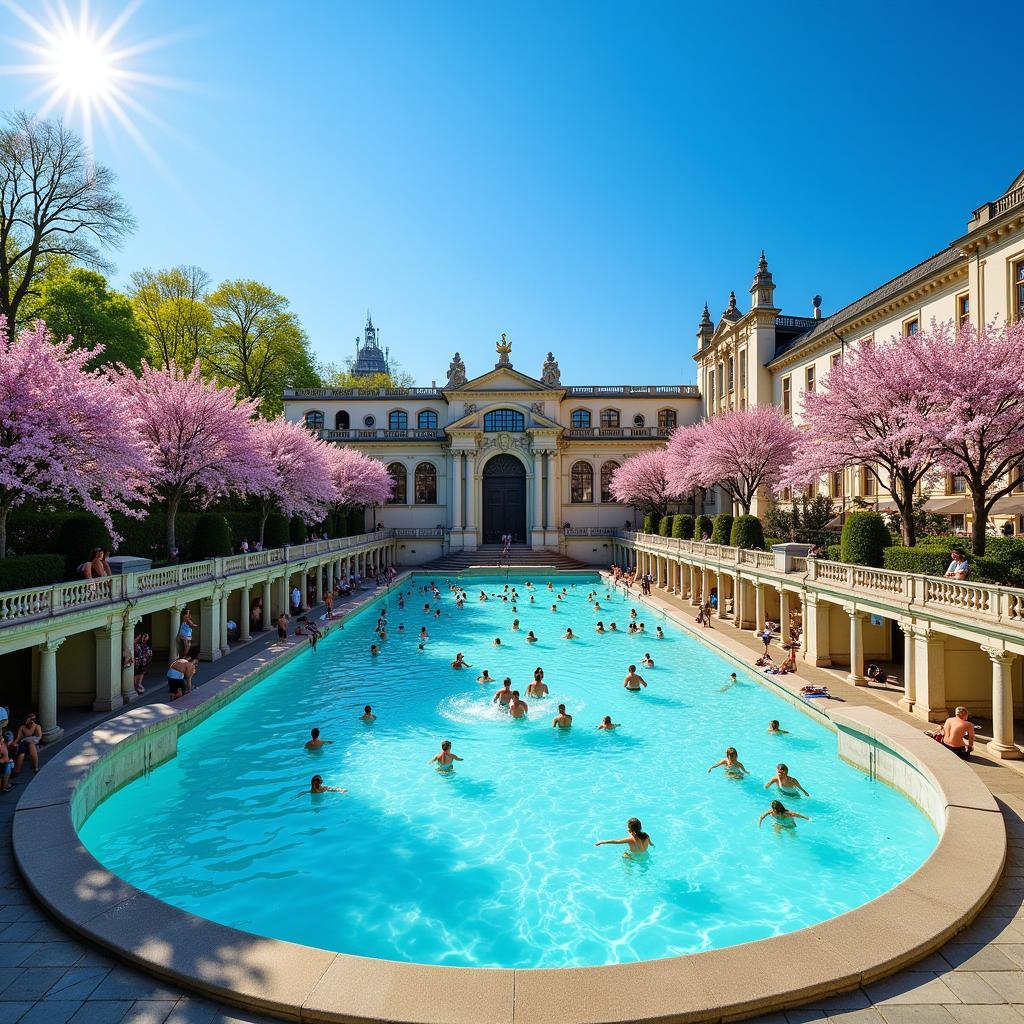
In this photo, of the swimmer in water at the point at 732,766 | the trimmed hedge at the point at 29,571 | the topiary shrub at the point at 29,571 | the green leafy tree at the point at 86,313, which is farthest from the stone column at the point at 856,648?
the green leafy tree at the point at 86,313

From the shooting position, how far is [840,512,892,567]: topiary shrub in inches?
749

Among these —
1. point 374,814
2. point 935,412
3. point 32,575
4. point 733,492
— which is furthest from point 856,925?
point 733,492

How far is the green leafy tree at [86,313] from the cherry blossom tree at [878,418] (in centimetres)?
3235

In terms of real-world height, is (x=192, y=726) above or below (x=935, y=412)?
below

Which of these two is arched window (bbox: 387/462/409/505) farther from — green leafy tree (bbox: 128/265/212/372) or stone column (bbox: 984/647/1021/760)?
stone column (bbox: 984/647/1021/760)

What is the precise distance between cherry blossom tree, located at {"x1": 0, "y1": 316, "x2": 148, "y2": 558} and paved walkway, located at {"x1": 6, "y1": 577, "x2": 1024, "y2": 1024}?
1177 cm

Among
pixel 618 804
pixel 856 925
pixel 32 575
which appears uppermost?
pixel 32 575

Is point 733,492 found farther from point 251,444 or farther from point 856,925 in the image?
point 856,925

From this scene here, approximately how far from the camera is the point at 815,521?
97.1 ft

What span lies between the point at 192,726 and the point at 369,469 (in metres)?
34.9

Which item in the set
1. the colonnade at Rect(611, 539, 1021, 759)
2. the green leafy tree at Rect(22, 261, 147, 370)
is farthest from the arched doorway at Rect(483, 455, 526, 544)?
the green leafy tree at Rect(22, 261, 147, 370)

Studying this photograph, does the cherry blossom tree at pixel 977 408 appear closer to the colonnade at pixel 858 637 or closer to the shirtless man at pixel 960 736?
the colonnade at pixel 858 637

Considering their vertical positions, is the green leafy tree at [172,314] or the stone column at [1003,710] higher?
the green leafy tree at [172,314]

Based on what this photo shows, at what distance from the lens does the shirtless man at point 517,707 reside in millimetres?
16969
